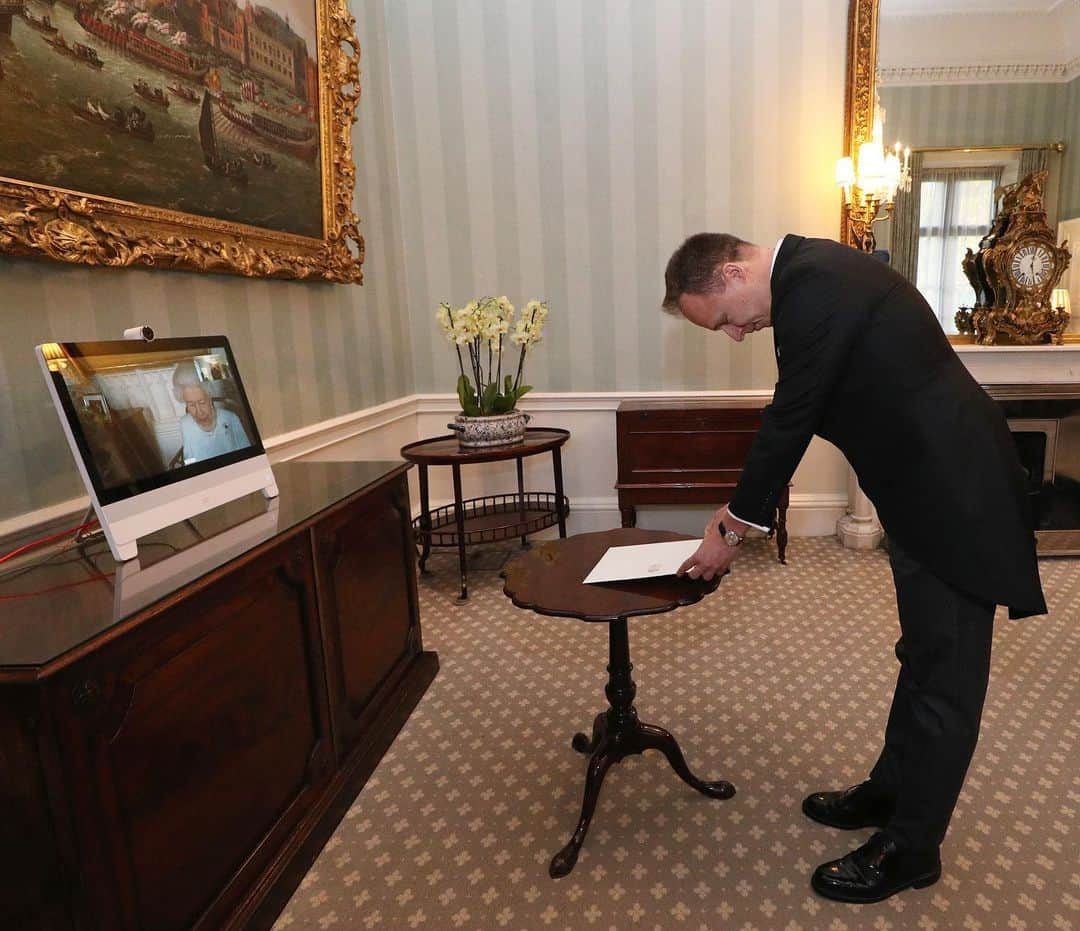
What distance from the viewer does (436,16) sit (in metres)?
4.20

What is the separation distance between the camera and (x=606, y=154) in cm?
426

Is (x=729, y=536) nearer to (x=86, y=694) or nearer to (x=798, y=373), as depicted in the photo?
(x=798, y=373)

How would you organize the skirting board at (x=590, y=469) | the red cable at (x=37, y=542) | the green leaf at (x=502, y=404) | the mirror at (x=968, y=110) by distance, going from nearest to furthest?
the red cable at (x=37, y=542) < the green leaf at (x=502, y=404) < the mirror at (x=968, y=110) < the skirting board at (x=590, y=469)

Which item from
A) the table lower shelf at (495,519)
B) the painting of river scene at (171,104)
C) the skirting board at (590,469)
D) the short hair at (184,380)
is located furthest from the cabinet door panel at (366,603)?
the skirting board at (590,469)

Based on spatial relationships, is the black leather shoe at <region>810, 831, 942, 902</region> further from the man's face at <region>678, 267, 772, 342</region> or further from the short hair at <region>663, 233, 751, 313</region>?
the short hair at <region>663, 233, 751, 313</region>

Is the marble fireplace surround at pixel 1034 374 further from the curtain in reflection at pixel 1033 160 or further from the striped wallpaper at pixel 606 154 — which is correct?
the striped wallpaper at pixel 606 154

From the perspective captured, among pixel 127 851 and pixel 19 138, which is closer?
pixel 127 851

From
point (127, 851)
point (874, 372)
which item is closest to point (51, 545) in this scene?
point (127, 851)

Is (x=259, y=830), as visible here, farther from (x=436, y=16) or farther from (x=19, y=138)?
(x=436, y=16)

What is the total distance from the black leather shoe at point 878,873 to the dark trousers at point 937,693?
0.13 feet

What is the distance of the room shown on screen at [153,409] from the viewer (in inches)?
62.5

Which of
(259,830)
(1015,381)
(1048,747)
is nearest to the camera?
(259,830)

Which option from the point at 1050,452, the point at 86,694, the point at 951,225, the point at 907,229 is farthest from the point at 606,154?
the point at 86,694

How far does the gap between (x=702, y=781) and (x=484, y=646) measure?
1.32 metres
